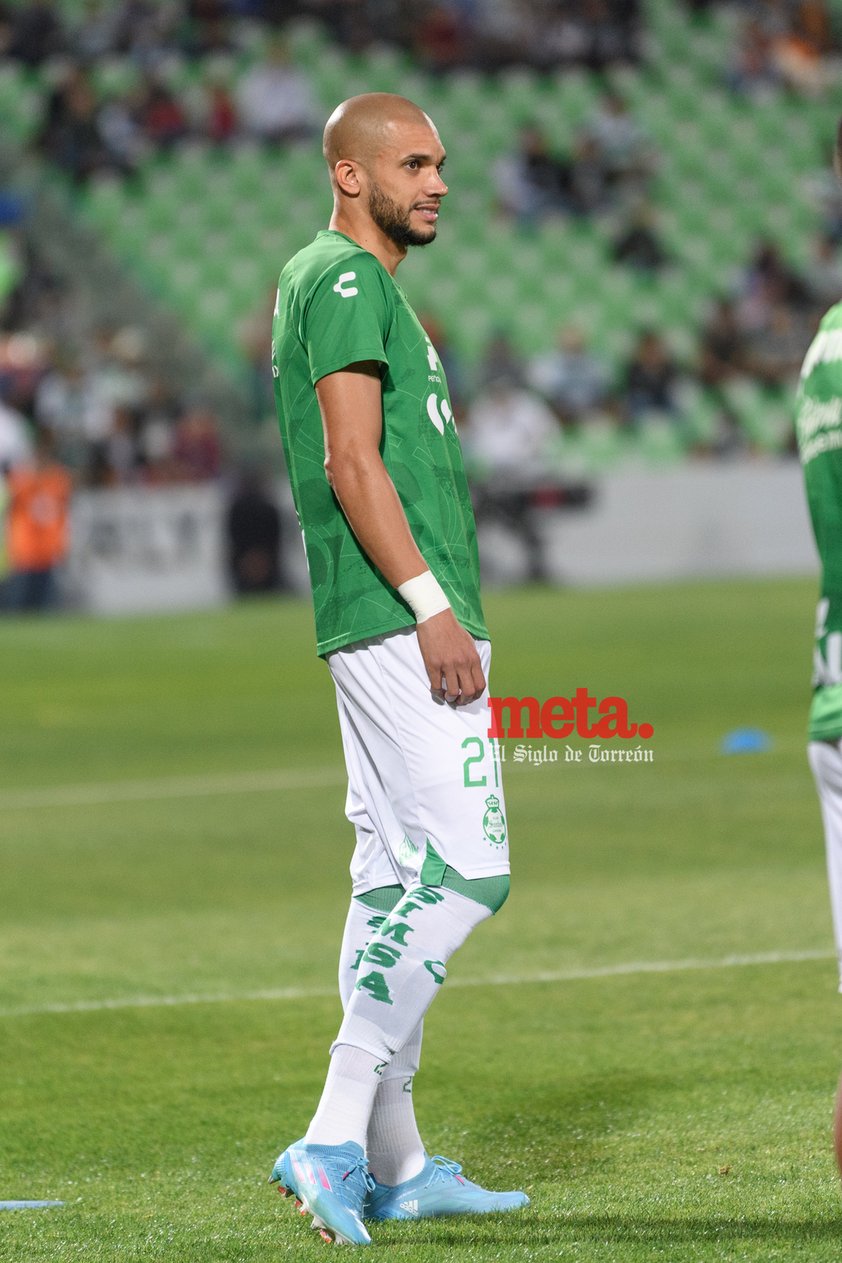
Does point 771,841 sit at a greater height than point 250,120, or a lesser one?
lesser

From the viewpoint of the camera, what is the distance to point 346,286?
3791 mm

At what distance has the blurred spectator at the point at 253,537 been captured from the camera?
65.6 ft

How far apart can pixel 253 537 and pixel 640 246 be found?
27.1 feet

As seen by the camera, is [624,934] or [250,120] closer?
[624,934]

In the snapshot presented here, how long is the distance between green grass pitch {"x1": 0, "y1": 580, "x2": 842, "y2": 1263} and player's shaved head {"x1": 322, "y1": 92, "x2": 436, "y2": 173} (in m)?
2.07

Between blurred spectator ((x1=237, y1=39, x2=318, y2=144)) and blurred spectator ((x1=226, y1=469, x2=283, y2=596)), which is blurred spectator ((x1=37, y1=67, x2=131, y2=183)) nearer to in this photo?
A: blurred spectator ((x1=237, y1=39, x2=318, y2=144))

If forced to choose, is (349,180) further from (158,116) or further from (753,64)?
(753,64)

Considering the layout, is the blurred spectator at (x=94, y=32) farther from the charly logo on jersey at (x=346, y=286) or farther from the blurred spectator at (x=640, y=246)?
the charly logo on jersey at (x=346, y=286)

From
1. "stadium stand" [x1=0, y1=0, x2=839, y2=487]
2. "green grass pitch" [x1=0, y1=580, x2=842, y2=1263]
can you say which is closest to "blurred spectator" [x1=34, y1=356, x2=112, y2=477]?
"stadium stand" [x1=0, y1=0, x2=839, y2=487]

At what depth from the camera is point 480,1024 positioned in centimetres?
561

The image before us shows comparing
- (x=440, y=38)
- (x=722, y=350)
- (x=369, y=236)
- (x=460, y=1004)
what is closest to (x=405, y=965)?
(x=369, y=236)

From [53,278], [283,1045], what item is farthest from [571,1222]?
[53,278]

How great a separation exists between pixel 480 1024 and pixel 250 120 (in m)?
22.3

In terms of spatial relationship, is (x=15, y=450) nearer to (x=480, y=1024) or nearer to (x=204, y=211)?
(x=204, y=211)
